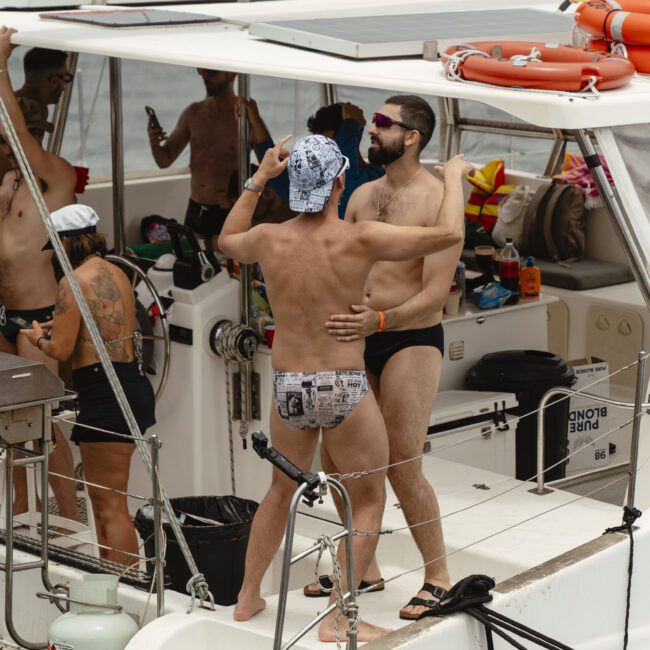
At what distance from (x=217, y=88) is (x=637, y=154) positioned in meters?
3.96

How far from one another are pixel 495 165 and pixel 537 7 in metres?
3.11

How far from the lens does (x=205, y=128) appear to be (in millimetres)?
8625

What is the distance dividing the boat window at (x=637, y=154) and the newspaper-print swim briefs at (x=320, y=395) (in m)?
1.21

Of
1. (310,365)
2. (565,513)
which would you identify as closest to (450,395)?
(565,513)

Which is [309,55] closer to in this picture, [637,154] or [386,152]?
[386,152]

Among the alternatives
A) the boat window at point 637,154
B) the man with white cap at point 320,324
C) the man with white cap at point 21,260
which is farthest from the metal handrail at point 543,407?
the man with white cap at point 21,260

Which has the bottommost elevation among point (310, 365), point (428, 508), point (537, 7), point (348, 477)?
point (428, 508)

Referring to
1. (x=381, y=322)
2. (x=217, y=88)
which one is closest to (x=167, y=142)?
(x=217, y=88)

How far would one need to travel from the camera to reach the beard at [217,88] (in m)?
8.40

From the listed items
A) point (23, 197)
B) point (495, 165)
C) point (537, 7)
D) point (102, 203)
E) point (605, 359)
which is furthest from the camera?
point (495, 165)

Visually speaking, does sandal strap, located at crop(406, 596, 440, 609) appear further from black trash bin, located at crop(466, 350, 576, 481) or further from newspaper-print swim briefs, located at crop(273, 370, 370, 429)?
black trash bin, located at crop(466, 350, 576, 481)

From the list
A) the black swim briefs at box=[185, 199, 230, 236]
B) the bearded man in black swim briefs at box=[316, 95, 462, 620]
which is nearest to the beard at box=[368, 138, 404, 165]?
the bearded man in black swim briefs at box=[316, 95, 462, 620]

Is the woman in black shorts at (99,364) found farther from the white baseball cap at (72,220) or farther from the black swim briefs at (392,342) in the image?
the black swim briefs at (392,342)

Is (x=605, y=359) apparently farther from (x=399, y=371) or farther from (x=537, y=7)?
(x=399, y=371)
